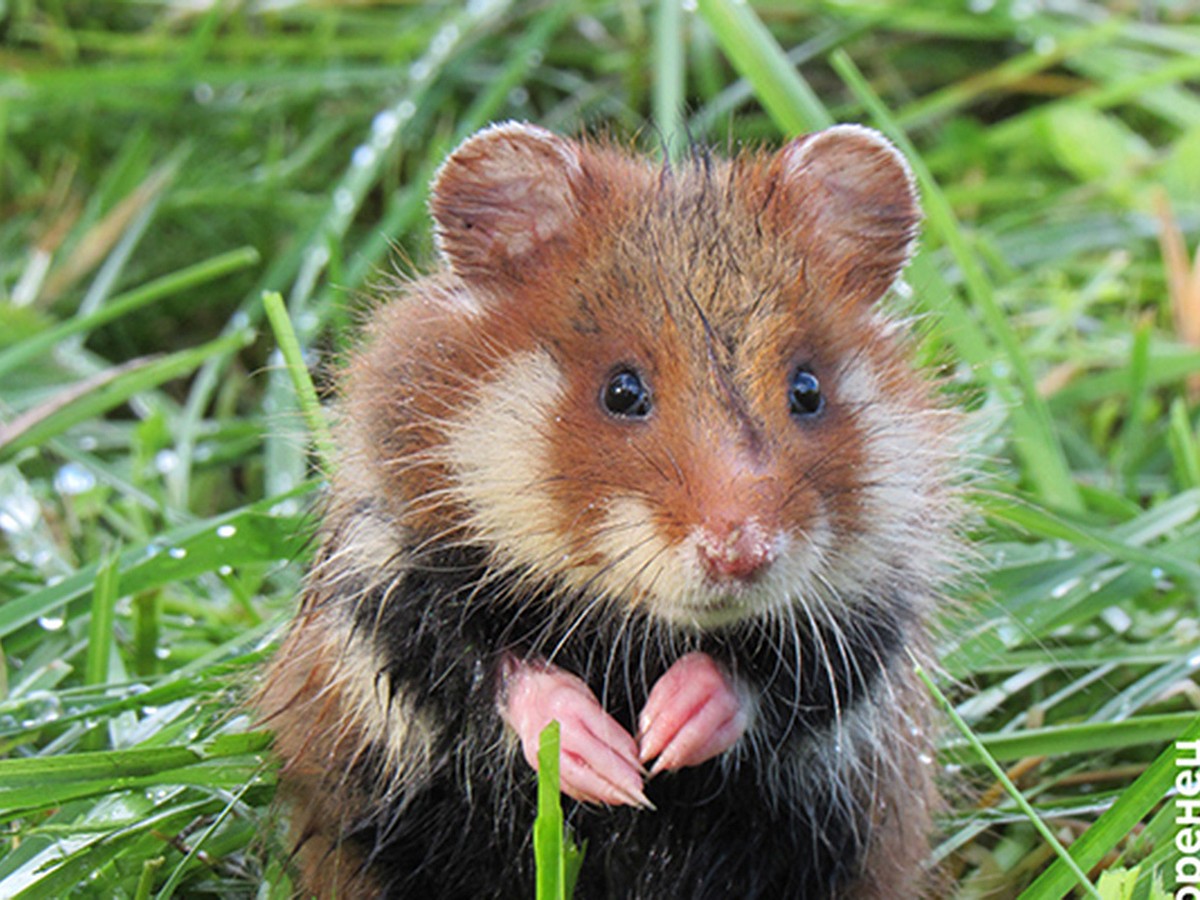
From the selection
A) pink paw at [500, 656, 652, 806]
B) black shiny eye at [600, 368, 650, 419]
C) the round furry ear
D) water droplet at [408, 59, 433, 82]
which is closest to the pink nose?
black shiny eye at [600, 368, 650, 419]

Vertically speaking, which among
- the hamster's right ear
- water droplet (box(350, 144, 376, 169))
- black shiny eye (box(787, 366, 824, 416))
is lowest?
black shiny eye (box(787, 366, 824, 416))

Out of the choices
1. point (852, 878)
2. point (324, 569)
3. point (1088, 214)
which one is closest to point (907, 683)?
point (852, 878)

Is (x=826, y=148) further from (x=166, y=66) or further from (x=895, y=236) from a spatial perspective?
(x=166, y=66)

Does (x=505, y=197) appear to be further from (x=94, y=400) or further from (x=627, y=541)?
(x=94, y=400)

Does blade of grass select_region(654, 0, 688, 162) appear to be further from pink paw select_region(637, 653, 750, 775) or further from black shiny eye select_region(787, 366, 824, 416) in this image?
pink paw select_region(637, 653, 750, 775)

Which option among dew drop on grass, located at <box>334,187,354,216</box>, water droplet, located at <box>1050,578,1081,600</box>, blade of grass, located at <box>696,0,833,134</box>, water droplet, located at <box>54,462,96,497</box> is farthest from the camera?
dew drop on grass, located at <box>334,187,354,216</box>

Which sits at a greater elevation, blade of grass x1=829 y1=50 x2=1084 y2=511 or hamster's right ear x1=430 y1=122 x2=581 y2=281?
hamster's right ear x1=430 y1=122 x2=581 y2=281

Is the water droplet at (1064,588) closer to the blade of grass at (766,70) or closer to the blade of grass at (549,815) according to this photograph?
the blade of grass at (766,70)
